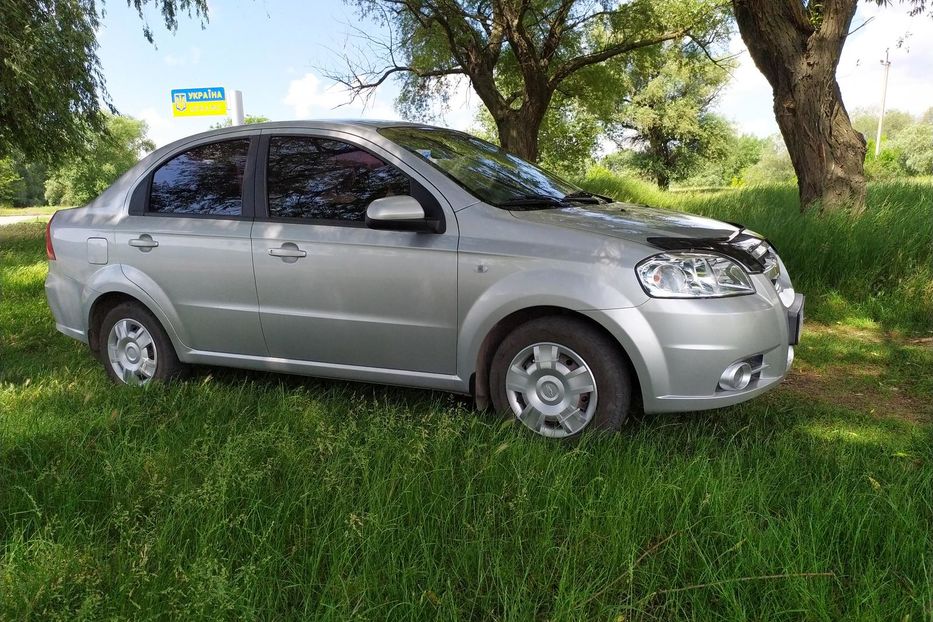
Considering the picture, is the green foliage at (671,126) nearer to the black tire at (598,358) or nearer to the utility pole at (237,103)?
the utility pole at (237,103)

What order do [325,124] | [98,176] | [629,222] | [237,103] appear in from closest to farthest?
[629,222] → [325,124] → [237,103] → [98,176]

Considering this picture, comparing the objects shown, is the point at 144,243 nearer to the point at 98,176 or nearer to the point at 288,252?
the point at 288,252

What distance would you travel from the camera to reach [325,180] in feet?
13.8

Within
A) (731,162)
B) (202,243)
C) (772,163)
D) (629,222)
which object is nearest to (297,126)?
(202,243)

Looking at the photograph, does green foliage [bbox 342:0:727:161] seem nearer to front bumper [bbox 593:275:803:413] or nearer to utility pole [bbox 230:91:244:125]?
utility pole [bbox 230:91:244:125]

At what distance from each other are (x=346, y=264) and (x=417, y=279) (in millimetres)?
464

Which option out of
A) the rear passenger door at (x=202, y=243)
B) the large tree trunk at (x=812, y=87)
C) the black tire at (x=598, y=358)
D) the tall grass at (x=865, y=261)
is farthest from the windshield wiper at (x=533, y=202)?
the large tree trunk at (x=812, y=87)

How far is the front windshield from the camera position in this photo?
13.2 ft

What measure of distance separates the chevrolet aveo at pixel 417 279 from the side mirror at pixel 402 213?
0.4 inches

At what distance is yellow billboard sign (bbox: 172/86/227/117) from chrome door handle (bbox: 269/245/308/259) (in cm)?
777

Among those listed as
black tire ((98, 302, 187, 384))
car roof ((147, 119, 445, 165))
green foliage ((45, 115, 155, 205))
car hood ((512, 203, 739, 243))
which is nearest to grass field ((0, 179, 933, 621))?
black tire ((98, 302, 187, 384))

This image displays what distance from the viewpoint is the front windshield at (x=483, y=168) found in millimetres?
4023

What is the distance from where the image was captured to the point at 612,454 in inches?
126

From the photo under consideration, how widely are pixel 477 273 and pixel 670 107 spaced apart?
131 ft
